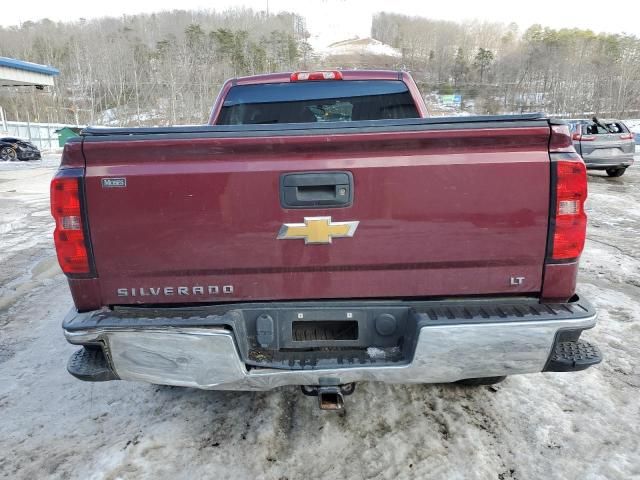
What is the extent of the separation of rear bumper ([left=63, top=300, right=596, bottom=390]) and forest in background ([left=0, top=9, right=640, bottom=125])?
57503 millimetres

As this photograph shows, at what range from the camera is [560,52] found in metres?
81.9

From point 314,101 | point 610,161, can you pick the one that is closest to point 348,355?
point 314,101

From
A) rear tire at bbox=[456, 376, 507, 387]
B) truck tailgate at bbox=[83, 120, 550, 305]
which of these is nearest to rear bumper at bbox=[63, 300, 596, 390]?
truck tailgate at bbox=[83, 120, 550, 305]

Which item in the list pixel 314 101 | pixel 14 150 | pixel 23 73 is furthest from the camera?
pixel 23 73

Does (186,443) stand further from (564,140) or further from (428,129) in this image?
(564,140)

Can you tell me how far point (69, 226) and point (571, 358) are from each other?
2.51 metres

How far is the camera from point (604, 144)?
41.8 feet

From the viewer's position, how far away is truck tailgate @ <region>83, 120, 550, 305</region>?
2.09m

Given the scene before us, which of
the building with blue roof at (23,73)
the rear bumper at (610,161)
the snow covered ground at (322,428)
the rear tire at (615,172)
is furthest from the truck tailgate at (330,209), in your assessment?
the building with blue roof at (23,73)

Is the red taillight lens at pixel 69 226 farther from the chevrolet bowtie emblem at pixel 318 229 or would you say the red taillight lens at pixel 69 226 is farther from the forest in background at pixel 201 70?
the forest in background at pixel 201 70

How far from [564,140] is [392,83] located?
1897 millimetres

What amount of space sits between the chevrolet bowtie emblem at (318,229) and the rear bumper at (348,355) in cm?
46

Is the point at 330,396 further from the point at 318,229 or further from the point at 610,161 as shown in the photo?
the point at 610,161

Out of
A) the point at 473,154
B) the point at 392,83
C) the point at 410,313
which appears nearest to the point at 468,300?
the point at 410,313
